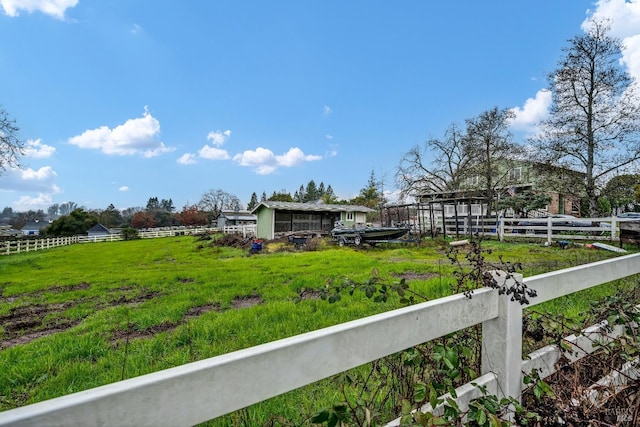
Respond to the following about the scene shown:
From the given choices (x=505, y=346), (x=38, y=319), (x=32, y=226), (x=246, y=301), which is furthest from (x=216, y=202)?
(x=505, y=346)

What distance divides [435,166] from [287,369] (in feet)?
87.5

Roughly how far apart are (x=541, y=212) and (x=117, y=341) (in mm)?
26789

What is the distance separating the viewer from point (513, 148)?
20500mm

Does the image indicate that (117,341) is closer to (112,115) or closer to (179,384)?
(179,384)

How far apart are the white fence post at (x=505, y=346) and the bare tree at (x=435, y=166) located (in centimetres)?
2423

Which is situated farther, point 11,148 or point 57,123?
point 57,123

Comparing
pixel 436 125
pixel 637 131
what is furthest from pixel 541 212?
pixel 436 125

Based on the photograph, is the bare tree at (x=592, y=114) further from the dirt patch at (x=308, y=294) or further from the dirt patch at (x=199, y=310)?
the dirt patch at (x=199, y=310)

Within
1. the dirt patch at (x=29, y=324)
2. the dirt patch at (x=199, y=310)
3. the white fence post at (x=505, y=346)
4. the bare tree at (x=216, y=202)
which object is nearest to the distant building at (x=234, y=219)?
the bare tree at (x=216, y=202)

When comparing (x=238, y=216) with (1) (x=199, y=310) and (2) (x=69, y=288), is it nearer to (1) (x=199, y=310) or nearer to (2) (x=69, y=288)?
(2) (x=69, y=288)

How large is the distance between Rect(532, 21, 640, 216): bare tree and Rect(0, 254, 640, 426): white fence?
19.0 meters

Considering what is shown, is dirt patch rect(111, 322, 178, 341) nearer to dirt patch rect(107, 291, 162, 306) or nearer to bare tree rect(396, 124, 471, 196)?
dirt patch rect(107, 291, 162, 306)

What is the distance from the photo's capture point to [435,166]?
25422mm

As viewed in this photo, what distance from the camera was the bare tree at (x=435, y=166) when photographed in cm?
→ 2405
